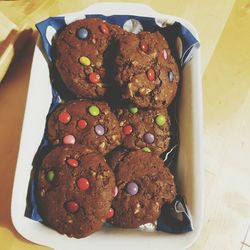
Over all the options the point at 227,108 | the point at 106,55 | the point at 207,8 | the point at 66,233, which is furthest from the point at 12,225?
the point at 207,8

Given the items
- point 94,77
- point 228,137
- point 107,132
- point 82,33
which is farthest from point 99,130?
point 228,137

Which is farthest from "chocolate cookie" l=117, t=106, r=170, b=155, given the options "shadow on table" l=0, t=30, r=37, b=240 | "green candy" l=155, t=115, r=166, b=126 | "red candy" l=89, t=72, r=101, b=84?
"shadow on table" l=0, t=30, r=37, b=240

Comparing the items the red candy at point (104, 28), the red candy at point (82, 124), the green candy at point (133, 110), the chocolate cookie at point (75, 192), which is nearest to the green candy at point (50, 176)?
the chocolate cookie at point (75, 192)

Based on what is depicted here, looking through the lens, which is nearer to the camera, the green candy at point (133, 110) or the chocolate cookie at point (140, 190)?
the chocolate cookie at point (140, 190)

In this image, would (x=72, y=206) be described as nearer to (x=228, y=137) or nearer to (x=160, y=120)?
(x=160, y=120)

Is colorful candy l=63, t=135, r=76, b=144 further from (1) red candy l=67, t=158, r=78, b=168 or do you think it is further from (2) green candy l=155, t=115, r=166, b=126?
(2) green candy l=155, t=115, r=166, b=126

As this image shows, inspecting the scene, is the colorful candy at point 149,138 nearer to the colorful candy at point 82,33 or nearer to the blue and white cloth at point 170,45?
the blue and white cloth at point 170,45

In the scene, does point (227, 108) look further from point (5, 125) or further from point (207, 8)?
point (5, 125)

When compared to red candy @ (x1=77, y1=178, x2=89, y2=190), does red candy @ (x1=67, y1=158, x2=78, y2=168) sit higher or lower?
higher
